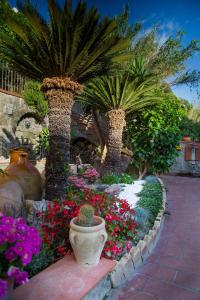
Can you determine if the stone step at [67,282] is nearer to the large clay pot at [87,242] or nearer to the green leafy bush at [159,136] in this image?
the large clay pot at [87,242]

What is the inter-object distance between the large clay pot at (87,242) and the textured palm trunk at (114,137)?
14.3ft

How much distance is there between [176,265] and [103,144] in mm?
6036

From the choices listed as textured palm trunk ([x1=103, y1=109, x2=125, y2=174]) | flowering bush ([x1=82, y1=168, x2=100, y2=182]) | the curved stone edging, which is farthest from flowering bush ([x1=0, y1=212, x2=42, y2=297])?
textured palm trunk ([x1=103, y1=109, x2=125, y2=174])

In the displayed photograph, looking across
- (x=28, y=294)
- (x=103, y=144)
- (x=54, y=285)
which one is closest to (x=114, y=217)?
(x=54, y=285)

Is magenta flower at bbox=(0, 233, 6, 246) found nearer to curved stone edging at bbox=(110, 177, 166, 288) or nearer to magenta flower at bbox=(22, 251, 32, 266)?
magenta flower at bbox=(22, 251, 32, 266)

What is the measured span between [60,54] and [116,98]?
2919mm

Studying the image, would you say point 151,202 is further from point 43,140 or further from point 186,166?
point 186,166

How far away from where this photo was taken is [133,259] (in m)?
2.92

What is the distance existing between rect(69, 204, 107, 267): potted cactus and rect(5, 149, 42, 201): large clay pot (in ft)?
5.51

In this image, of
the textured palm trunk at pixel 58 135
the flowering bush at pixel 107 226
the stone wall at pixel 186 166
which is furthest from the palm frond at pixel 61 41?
the stone wall at pixel 186 166

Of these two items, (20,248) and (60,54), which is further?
(60,54)

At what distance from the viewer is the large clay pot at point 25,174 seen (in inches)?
150

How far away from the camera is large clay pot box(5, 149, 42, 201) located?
150 inches

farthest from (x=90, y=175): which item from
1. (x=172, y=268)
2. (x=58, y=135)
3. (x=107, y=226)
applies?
(x=172, y=268)
